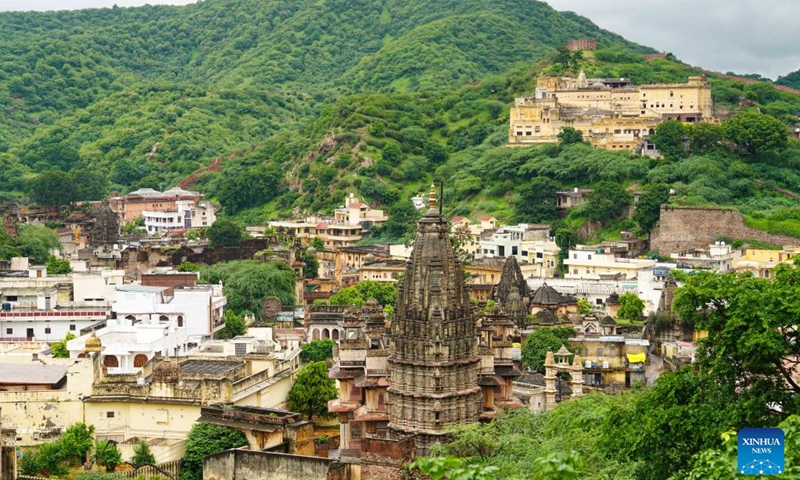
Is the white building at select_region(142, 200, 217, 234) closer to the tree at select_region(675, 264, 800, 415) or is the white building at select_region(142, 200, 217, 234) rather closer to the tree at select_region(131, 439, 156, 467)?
the tree at select_region(131, 439, 156, 467)

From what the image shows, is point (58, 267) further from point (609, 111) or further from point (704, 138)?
point (609, 111)

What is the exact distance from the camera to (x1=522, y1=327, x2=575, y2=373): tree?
58.5 meters

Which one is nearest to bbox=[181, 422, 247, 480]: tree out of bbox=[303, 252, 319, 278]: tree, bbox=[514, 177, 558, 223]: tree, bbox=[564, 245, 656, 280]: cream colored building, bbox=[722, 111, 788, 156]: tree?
bbox=[564, 245, 656, 280]: cream colored building

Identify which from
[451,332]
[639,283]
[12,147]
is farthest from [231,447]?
[12,147]

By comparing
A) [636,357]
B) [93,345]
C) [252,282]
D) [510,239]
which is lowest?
[636,357]

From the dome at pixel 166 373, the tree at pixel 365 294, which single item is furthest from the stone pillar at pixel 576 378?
the tree at pixel 365 294

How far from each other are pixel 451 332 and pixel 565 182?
7240cm

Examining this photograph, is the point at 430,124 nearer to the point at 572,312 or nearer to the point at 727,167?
the point at 727,167

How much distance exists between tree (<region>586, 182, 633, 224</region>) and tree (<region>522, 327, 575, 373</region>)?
3885 centimetres

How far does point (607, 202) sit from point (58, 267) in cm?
3849

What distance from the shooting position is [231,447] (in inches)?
1639

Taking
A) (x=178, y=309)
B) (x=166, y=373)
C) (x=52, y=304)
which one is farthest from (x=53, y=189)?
(x=166, y=373)

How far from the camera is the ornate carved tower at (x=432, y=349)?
123ft

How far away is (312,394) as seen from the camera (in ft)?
159
